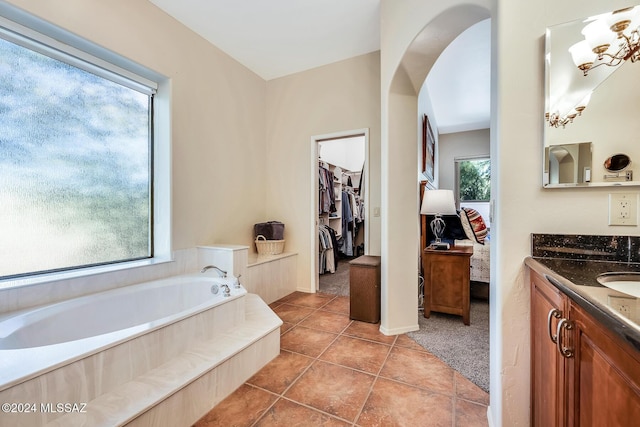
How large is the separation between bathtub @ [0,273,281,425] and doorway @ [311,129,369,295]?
5.33ft

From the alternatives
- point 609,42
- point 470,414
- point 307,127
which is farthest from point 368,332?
point 307,127

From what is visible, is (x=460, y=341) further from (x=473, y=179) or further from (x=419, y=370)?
(x=473, y=179)

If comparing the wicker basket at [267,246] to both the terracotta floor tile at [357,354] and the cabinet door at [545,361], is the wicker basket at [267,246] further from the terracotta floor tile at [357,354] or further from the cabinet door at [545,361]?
the cabinet door at [545,361]

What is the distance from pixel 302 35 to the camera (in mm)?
2736

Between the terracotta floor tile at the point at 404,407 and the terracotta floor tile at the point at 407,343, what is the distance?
0.50 metres

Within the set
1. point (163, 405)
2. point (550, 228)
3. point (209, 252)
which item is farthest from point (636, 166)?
point (209, 252)

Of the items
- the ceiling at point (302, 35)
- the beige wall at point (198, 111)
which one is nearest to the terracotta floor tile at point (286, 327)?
the beige wall at point (198, 111)

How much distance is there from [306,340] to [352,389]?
0.67 m

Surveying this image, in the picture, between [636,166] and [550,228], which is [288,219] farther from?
[636,166]

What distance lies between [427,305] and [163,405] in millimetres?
2272

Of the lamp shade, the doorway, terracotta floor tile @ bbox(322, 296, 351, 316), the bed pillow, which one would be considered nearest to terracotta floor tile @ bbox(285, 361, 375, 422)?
terracotta floor tile @ bbox(322, 296, 351, 316)

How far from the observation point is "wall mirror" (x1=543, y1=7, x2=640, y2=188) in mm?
996

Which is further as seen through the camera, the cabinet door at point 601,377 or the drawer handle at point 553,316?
the drawer handle at point 553,316

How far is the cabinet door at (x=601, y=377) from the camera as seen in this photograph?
1.60 feet
